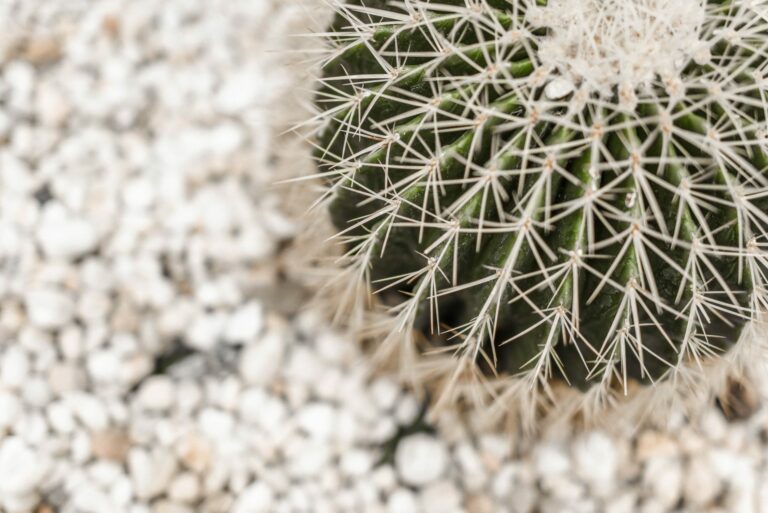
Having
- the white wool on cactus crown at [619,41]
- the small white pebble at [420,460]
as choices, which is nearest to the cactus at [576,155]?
the white wool on cactus crown at [619,41]

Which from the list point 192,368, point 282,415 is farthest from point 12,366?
point 282,415

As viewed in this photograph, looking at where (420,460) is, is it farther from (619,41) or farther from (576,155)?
(619,41)

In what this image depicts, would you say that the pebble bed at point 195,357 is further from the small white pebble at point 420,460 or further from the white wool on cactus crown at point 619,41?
the white wool on cactus crown at point 619,41

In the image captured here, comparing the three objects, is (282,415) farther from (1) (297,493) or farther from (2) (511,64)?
(2) (511,64)

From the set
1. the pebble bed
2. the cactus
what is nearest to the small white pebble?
the pebble bed

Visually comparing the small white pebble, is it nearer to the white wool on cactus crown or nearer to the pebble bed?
the pebble bed

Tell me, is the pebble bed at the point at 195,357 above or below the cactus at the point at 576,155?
below

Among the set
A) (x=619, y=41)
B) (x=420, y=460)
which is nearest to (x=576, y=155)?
(x=619, y=41)
